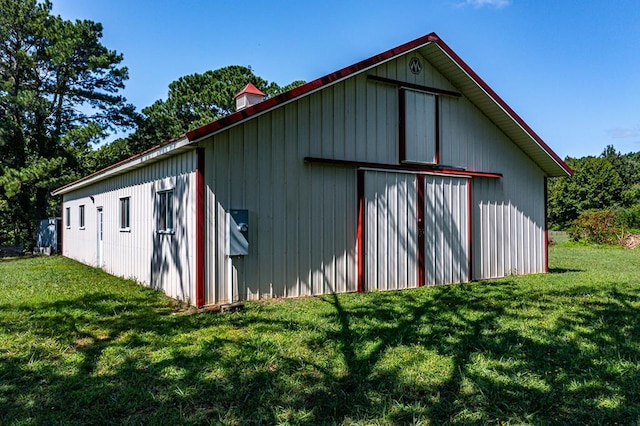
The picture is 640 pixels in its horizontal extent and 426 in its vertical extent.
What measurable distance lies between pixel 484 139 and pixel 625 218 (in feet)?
75.0

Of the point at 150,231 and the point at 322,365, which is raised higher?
the point at 150,231

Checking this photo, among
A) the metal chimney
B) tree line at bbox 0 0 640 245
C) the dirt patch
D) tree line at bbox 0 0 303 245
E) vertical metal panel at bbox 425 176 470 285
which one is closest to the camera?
vertical metal panel at bbox 425 176 470 285

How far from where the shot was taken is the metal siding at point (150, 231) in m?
6.71

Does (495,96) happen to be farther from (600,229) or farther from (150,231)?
(600,229)

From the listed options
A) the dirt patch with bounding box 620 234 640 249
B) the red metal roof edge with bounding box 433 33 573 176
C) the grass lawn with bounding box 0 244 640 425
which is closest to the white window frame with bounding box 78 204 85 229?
the grass lawn with bounding box 0 244 640 425

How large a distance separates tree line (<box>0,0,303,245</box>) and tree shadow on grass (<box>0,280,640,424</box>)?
15.8 metres

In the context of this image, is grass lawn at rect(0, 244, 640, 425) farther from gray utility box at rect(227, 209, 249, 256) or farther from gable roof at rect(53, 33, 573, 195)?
gable roof at rect(53, 33, 573, 195)

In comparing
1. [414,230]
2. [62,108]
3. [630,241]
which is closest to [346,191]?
[414,230]

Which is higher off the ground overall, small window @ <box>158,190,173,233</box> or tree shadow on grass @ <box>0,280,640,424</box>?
small window @ <box>158,190,173,233</box>

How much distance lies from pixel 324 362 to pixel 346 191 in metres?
4.34

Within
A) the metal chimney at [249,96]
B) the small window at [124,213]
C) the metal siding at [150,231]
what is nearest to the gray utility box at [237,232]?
the metal siding at [150,231]

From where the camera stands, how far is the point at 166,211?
302 inches

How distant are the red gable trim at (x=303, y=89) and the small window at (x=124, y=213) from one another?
4.71 m

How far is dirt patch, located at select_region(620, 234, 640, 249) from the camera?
65.0 ft
